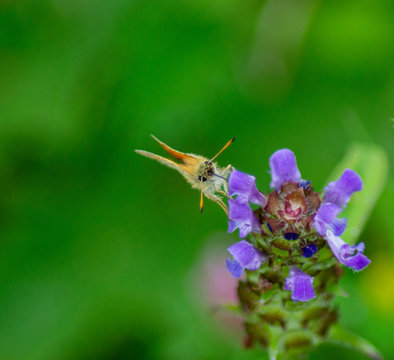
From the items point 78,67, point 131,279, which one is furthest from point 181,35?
point 131,279

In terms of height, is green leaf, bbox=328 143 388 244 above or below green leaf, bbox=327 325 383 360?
above

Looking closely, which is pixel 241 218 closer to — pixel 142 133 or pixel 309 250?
pixel 309 250

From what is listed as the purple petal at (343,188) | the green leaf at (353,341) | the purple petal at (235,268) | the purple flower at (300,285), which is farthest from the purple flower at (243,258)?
the green leaf at (353,341)

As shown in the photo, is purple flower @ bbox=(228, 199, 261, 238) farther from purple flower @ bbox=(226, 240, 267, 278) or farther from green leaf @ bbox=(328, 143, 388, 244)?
green leaf @ bbox=(328, 143, 388, 244)

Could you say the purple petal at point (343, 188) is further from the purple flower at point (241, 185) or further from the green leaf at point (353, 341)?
the green leaf at point (353, 341)

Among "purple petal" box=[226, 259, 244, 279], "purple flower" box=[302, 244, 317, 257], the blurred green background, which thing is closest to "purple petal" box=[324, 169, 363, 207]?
"purple flower" box=[302, 244, 317, 257]

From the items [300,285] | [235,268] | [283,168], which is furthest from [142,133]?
[300,285]
